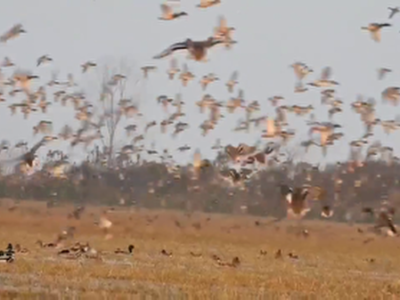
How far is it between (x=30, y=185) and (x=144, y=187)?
5651 mm

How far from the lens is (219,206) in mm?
44312

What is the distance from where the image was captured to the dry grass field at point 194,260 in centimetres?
1573

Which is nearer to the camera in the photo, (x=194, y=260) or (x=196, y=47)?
(x=196, y=47)

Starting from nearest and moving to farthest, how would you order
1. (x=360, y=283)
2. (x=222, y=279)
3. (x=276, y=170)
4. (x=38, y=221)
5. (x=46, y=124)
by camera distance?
(x=222, y=279)
(x=360, y=283)
(x=46, y=124)
(x=38, y=221)
(x=276, y=170)

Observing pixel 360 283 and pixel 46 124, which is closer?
pixel 360 283

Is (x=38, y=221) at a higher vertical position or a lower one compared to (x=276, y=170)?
lower

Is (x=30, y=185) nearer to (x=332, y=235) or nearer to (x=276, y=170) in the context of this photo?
(x=276, y=170)

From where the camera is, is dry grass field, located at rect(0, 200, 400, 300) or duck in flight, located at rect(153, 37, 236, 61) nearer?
duck in flight, located at rect(153, 37, 236, 61)

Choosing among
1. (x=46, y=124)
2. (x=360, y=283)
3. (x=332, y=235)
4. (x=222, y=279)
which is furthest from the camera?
(x=332, y=235)

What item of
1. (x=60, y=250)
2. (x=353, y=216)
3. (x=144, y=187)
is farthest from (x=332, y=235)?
(x=60, y=250)

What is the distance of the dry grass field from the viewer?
15.7 m

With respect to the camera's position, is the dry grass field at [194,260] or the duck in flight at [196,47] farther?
the dry grass field at [194,260]

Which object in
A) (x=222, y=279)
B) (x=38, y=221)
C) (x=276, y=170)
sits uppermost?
(x=276, y=170)

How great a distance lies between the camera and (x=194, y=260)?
76.0ft
